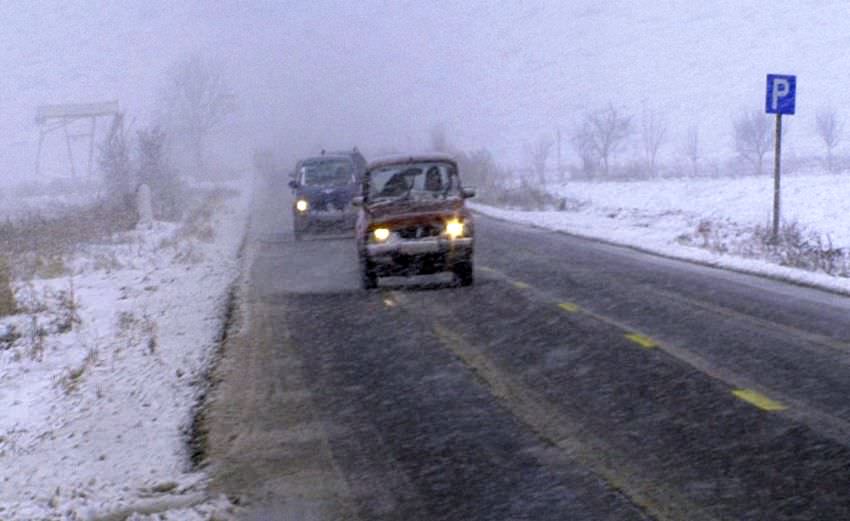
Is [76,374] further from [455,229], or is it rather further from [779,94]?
[779,94]

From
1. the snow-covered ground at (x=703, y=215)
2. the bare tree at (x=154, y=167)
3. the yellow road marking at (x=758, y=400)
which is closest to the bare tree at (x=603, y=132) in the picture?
the snow-covered ground at (x=703, y=215)

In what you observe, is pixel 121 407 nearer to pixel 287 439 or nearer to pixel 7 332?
pixel 287 439

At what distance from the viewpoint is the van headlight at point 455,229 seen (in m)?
15.9

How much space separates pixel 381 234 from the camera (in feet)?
52.5

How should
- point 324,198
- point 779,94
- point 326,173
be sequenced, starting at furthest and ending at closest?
point 326,173, point 324,198, point 779,94

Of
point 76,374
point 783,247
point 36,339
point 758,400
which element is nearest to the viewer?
point 758,400

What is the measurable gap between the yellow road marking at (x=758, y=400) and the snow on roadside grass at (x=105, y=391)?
375 centimetres

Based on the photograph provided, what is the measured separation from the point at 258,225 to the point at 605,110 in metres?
65.1

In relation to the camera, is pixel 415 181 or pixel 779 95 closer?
pixel 415 181

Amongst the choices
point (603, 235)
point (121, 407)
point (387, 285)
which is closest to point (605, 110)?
point (603, 235)

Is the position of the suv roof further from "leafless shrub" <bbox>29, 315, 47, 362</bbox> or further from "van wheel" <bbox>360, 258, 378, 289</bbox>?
"leafless shrub" <bbox>29, 315, 47, 362</bbox>

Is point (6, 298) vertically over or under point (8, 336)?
over

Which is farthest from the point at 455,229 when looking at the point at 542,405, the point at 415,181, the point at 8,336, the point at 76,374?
the point at 542,405

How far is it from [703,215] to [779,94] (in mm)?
13330
